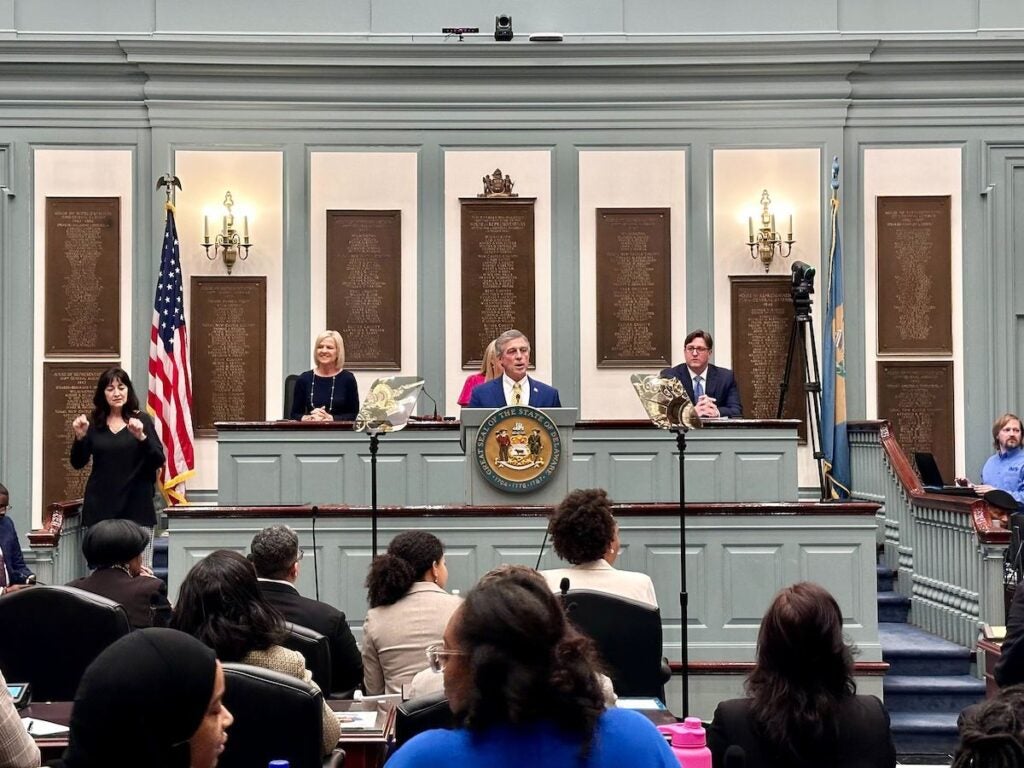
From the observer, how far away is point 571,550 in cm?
585

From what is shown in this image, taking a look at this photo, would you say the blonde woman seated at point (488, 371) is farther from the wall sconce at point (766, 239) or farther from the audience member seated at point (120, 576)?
the audience member seated at point (120, 576)

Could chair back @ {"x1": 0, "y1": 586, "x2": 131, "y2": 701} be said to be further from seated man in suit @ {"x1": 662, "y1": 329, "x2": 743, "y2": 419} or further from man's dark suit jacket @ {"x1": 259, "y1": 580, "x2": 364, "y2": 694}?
seated man in suit @ {"x1": 662, "y1": 329, "x2": 743, "y2": 419}

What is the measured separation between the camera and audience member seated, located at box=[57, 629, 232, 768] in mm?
2143

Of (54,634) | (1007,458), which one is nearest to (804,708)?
(54,634)

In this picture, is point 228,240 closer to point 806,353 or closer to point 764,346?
point 764,346

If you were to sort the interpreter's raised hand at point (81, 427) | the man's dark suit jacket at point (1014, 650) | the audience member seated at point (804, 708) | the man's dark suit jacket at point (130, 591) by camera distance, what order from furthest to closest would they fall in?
1. the interpreter's raised hand at point (81, 427)
2. the man's dark suit jacket at point (130, 591)
3. the man's dark suit jacket at point (1014, 650)
4. the audience member seated at point (804, 708)

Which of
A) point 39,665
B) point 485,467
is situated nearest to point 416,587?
point 39,665

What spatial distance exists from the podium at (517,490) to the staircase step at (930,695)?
2.37 metres

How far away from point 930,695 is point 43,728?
595 centimetres

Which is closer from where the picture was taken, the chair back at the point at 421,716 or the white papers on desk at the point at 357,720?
the chair back at the point at 421,716

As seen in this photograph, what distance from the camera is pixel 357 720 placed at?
13.5 ft

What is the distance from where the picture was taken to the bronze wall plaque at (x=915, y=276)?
40.3 ft

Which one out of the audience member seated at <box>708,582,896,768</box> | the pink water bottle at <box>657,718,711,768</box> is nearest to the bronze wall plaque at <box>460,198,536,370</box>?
the pink water bottle at <box>657,718,711,768</box>

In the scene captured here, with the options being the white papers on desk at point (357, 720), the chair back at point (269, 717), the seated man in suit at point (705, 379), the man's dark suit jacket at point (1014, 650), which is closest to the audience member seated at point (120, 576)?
the white papers on desk at point (357, 720)
